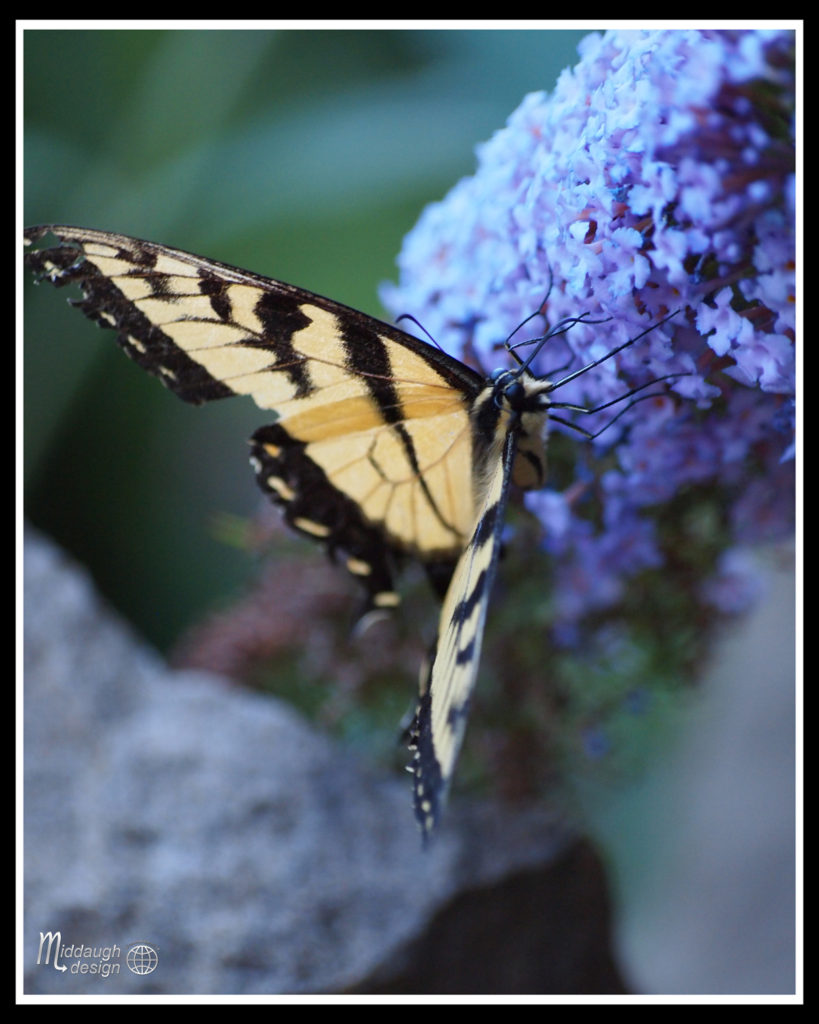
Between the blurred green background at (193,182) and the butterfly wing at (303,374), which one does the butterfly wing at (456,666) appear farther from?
the blurred green background at (193,182)

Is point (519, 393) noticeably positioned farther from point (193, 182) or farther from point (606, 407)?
point (193, 182)

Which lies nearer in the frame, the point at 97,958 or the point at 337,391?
the point at 337,391

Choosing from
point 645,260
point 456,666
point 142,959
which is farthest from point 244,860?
point 645,260

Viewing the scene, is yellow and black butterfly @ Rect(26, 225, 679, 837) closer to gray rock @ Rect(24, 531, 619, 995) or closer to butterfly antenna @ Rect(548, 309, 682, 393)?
butterfly antenna @ Rect(548, 309, 682, 393)

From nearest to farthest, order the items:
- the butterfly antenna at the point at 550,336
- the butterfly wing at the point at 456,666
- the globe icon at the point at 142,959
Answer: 1. the butterfly wing at the point at 456,666
2. the butterfly antenna at the point at 550,336
3. the globe icon at the point at 142,959

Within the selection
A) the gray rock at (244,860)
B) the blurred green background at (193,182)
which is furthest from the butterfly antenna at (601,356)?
the gray rock at (244,860)
